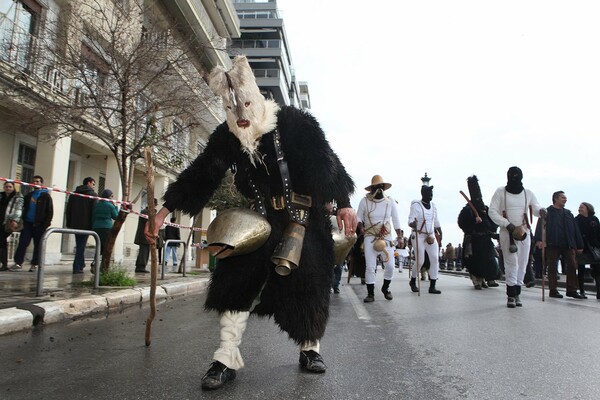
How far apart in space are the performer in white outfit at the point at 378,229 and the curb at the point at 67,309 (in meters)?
3.40

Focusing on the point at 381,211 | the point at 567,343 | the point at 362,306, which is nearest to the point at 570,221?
the point at 381,211

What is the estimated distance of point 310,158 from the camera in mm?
2842

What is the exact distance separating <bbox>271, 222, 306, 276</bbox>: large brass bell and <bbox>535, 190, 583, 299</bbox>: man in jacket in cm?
739

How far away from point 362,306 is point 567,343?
9.99 feet

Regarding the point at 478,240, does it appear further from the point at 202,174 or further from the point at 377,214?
the point at 202,174

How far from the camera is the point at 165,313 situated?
18.7ft

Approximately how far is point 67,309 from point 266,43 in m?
61.6

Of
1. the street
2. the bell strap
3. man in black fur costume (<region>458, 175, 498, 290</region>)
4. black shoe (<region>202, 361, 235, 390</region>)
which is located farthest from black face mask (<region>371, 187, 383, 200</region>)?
black shoe (<region>202, 361, 235, 390</region>)

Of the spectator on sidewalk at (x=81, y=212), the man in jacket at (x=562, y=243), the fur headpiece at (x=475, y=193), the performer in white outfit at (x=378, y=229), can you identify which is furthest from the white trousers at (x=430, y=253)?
the spectator on sidewalk at (x=81, y=212)

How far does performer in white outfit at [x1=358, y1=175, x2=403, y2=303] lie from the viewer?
7238mm

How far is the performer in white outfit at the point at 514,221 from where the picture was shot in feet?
22.1

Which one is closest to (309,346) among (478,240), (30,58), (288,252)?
(288,252)

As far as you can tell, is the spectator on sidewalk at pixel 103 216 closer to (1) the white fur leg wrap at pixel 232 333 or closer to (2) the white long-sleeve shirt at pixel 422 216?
(2) the white long-sleeve shirt at pixel 422 216

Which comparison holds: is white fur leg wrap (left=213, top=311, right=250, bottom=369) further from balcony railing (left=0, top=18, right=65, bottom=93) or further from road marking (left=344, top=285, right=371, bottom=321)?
balcony railing (left=0, top=18, right=65, bottom=93)
